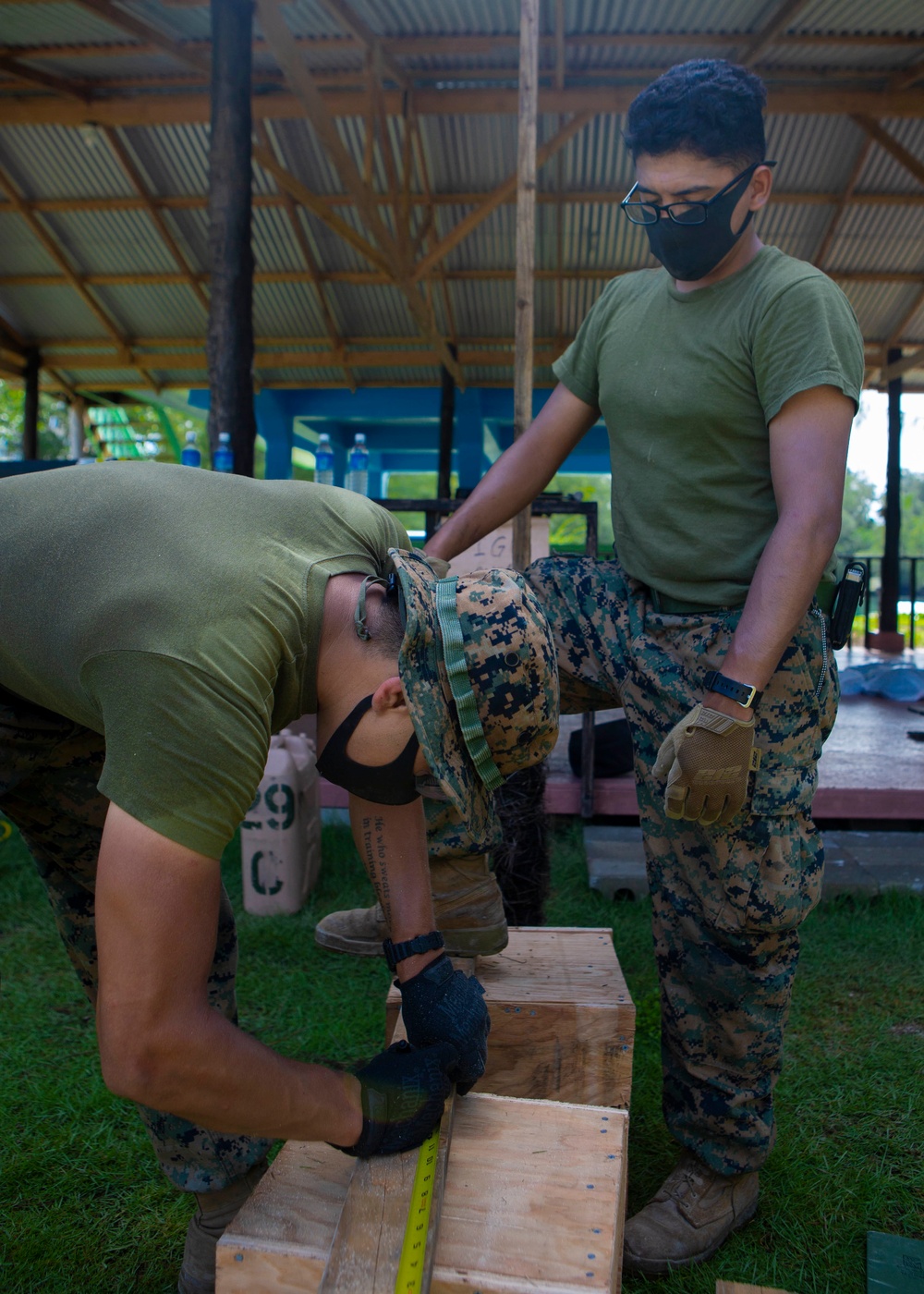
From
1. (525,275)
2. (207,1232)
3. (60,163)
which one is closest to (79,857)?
(207,1232)

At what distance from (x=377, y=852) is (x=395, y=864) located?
0.13 ft

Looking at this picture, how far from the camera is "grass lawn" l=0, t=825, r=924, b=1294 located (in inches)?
78.7

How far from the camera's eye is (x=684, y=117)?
1.88m

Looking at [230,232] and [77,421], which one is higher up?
[77,421]

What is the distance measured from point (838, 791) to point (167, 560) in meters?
3.90

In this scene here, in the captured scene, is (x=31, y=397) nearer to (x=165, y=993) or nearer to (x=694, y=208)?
(x=694, y=208)

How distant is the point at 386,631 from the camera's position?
4.77 ft

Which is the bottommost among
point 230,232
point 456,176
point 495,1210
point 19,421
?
point 495,1210

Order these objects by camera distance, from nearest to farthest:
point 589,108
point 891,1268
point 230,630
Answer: point 230,630, point 891,1268, point 589,108

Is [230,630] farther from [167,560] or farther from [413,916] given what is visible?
[413,916]

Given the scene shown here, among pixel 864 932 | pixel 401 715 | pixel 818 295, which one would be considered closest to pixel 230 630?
pixel 401 715

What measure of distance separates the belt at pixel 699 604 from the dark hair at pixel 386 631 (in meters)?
0.81

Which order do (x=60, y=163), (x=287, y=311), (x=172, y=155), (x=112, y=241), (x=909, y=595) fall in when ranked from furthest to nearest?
(x=909, y=595) < (x=287, y=311) < (x=112, y=241) < (x=60, y=163) < (x=172, y=155)

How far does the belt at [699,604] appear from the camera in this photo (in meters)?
2.01
